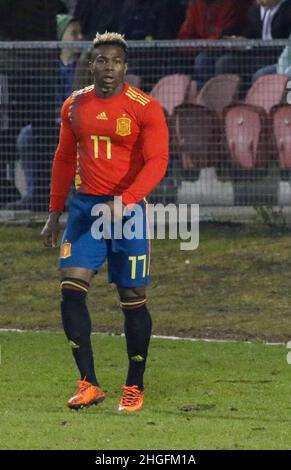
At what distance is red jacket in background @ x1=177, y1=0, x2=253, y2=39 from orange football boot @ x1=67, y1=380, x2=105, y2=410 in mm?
8702

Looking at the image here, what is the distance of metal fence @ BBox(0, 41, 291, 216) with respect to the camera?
16.8 m

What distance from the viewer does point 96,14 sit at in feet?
62.9

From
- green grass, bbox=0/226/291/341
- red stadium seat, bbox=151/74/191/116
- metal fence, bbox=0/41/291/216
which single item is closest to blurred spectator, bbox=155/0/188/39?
metal fence, bbox=0/41/291/216

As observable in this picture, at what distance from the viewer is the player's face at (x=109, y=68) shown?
9922mm

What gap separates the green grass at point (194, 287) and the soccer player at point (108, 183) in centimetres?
351

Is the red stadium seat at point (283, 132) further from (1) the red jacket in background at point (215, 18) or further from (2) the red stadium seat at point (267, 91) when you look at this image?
(1) the red jacket in background at point (215, 18)

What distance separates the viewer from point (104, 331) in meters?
13.7

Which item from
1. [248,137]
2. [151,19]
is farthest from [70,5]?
[248,137]

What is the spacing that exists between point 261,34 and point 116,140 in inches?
318

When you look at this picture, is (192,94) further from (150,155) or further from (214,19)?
(150,155)

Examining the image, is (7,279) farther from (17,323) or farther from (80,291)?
(80,291)

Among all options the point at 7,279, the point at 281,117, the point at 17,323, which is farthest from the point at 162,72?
the point at 17,323

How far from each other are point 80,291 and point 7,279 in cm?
625

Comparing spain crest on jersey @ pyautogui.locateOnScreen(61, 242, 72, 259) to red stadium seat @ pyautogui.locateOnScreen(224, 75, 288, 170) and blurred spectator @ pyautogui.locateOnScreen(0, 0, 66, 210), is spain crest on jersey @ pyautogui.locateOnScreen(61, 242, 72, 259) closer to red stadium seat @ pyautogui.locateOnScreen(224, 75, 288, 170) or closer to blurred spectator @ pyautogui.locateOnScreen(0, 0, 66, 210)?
red stadium seat @ pyautogui.locateOnScreen(224, 75, 288, 170)
